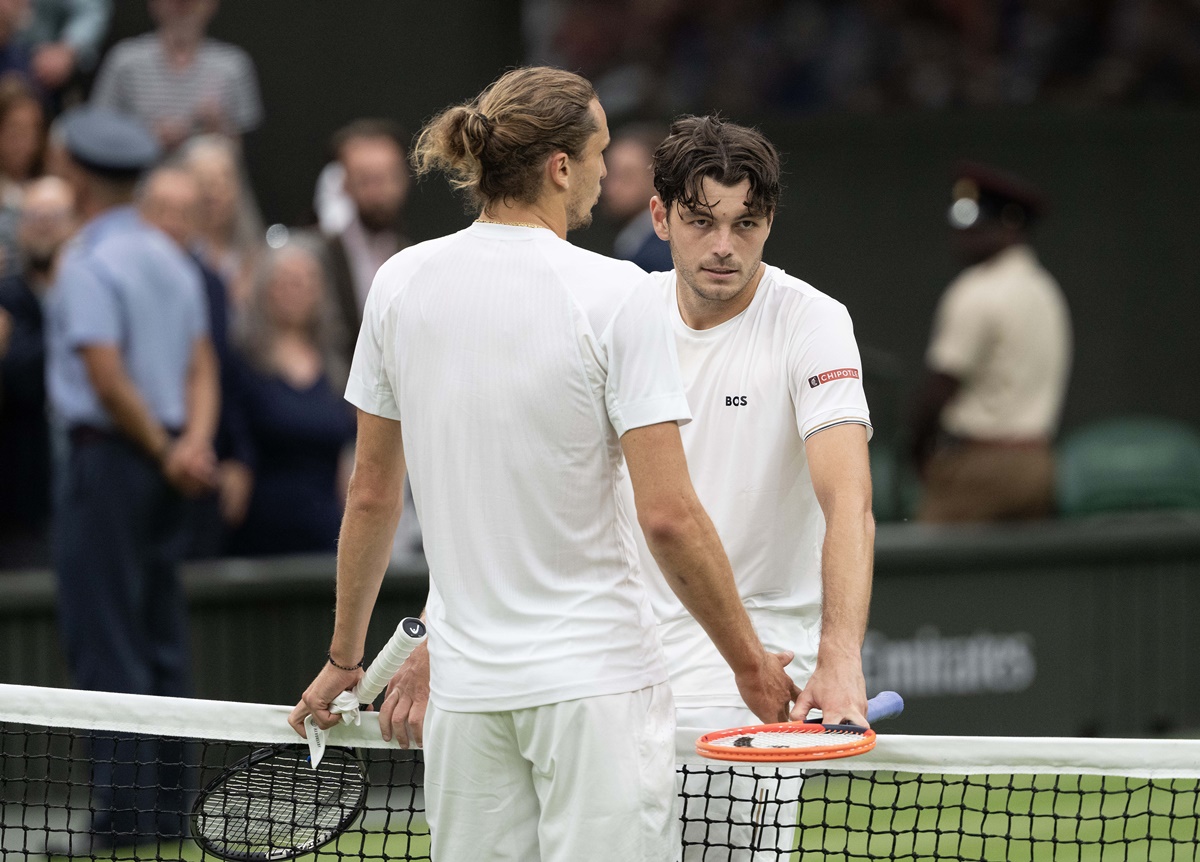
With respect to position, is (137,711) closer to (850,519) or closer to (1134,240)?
(850,519)

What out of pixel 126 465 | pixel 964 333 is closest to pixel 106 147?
pixel 126 465

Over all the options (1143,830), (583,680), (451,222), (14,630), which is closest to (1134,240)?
(451,222)

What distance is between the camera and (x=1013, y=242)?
8055mm

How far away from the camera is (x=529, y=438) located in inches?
108

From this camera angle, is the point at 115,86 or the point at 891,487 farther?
the point at 891,487

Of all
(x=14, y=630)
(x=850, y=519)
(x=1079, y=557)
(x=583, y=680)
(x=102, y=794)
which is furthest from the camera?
(x=1079, y=557)

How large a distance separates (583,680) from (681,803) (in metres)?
0.94

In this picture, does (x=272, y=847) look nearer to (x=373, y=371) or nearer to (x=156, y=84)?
(x=373, y=371)

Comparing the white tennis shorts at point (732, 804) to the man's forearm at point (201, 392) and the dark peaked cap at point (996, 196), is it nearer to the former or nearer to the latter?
the man's forearm at point (201, 392)

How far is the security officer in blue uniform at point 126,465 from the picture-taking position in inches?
243

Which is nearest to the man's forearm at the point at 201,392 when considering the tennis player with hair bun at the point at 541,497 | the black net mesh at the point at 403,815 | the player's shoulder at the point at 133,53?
the black net mesh at the point at 403,815

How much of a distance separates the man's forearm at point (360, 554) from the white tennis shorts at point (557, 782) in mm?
257

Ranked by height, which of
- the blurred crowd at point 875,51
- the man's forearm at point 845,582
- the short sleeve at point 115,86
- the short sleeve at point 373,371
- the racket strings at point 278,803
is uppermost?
the blurred crowd at point 875,51

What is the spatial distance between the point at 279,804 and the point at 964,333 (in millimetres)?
5107
